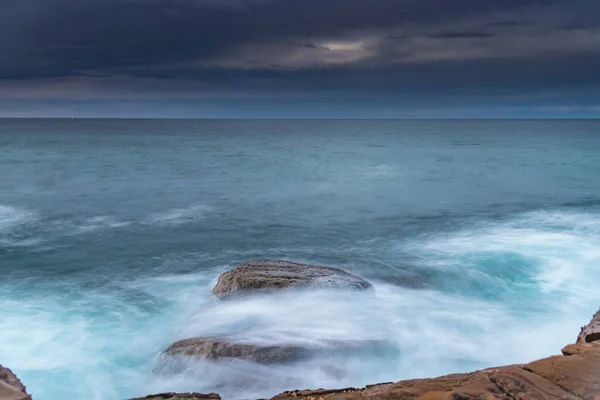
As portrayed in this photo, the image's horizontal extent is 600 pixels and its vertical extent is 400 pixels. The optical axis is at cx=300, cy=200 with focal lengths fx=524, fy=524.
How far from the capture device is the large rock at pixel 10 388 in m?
4.59

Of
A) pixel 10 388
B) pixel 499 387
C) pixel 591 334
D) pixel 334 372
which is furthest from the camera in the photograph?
pixel 334 372

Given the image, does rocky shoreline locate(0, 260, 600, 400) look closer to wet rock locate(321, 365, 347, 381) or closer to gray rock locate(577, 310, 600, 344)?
gray rock locate(577, 310, 600, 344)

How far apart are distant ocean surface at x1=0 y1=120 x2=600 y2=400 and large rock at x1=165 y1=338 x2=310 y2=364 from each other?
163 mm

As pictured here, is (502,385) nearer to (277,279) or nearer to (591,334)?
(591,334)

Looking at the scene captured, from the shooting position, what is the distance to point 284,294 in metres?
10.8

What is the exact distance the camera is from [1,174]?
38.2 meters

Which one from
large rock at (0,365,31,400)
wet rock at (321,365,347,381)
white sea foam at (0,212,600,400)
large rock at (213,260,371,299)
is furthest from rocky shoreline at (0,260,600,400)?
large rock at (213,260,371,299)

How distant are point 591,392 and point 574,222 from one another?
18115mm

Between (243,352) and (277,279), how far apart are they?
9.45 feet

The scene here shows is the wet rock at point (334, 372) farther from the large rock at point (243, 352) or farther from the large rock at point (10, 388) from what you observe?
the large rock at point (10, 388)

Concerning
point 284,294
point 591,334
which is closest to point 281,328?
point 284,294

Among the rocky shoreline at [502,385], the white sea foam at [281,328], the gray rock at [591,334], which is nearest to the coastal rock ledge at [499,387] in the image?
the rocky shoreline at [502,385]

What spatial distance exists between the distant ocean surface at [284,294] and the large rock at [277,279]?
277mm

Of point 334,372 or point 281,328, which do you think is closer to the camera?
point 334,372
